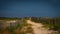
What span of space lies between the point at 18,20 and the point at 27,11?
7.8 inches

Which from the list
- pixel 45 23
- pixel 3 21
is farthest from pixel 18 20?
pixel 45 23

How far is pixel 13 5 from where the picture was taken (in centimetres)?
183

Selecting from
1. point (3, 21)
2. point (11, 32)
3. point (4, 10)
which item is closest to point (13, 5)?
point (4, 10)

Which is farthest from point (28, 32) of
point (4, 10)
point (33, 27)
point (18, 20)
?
point (4, 10)

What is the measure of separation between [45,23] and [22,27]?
363 millimetres

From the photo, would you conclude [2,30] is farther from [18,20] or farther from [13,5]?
[13,5]

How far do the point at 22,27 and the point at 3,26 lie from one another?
30 centimetres

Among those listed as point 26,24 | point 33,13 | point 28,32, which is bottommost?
point 28,32

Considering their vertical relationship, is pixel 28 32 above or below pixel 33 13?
below

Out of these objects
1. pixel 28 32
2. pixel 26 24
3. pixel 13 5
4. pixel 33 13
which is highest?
pixel 13 5

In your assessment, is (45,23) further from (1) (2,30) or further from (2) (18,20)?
(1) (2,30)

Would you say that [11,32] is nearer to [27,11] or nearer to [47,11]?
[27,11]

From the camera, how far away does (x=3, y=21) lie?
1.81 meters

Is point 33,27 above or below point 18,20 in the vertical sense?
below
